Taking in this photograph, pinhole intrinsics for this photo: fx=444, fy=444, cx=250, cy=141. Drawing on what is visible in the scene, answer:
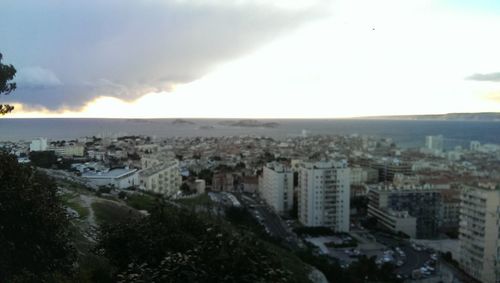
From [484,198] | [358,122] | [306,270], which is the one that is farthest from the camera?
[358,122]

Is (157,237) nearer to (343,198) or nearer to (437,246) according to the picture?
(437,246)

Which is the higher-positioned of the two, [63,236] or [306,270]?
[63,236]

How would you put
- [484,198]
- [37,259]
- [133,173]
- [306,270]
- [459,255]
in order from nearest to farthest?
[37,259], [306,270], [484,198], [459,255], [133,173]

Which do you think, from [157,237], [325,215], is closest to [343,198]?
[325,215]

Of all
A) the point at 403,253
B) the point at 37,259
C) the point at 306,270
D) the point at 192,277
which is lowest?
the point at 403,253

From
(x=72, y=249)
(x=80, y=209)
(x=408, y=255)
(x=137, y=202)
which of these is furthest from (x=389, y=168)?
(x=72, y=249)

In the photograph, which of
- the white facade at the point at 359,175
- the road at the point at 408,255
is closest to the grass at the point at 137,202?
the road at the point at 408,255

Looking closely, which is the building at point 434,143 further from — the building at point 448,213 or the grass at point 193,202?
the grass at point 193,202
